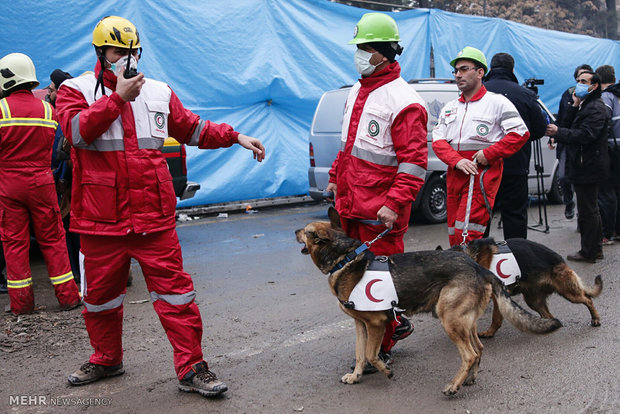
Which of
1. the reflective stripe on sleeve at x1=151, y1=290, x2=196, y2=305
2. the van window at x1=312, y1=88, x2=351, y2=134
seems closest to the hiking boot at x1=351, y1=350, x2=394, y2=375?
the reflective stripe on sleeve at x1=151, y1=290, x2=196, y2=305

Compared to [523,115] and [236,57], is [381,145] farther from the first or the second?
[236,57]

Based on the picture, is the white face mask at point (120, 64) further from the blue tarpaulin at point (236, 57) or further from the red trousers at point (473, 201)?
the blue tarpaulin at point (236, 57)

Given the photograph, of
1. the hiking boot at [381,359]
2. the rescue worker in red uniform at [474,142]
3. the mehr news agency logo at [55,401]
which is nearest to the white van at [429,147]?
the rescue worker in red uniform at [474,142]

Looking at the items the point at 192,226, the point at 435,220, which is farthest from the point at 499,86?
the point at 192,226

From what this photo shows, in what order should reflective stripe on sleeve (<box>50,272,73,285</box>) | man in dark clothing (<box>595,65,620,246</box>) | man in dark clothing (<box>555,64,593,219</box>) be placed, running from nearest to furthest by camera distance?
reflective stripe on sleeve (<box>50,272,73,285</box>) < man in dark clothing (<box>595,65,620,246</box>) < man in dark clothing (<box>555,64,593,219</box>)

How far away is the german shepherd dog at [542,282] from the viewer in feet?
15.1

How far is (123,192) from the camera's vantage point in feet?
11.3

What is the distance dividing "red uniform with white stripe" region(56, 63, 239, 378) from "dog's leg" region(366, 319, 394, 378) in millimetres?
1027

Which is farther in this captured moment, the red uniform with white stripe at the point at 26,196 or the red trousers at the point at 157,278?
the red uniform with white stripe at the point at 26,196

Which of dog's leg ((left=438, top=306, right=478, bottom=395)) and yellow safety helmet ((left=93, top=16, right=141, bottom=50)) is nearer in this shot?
yellow safety helmet ((left=93, top=16, right=141, bottom=50))

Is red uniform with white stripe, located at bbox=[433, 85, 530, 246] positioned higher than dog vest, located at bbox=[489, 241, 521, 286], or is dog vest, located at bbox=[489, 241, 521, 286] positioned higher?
red uniform with white stripe, located at bbox=[433, 85, 530, 246]

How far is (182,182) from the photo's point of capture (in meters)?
8.05

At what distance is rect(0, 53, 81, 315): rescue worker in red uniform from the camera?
17.1 feet

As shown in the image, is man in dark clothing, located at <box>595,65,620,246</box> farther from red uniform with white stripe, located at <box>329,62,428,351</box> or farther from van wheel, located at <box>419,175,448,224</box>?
red uniform with white stripe, located at <box>329,62,428,351</box>
